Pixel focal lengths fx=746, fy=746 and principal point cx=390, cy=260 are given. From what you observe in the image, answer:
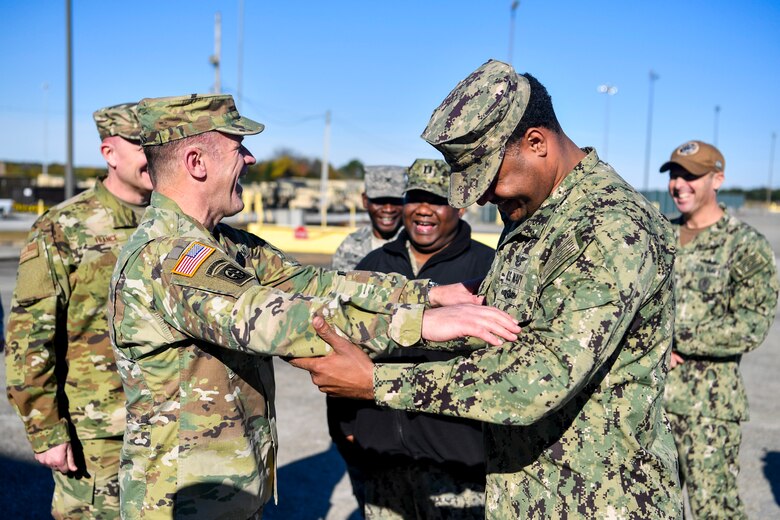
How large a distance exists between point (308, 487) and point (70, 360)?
7.33ft

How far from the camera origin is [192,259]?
Answer: 2.14m

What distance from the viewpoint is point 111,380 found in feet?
10.4

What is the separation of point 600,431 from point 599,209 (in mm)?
615

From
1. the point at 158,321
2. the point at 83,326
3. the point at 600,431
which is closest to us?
the point at 600,431

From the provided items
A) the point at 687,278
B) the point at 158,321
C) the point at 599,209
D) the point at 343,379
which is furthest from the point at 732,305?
the point at 158,321

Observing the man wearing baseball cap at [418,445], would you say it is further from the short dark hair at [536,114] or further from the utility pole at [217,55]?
the utility pole at [217,55]

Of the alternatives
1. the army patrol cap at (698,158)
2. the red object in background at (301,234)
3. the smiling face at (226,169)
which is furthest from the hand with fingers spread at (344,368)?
the red object in background at (301,234)

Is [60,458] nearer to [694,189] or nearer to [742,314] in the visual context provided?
[742,314]

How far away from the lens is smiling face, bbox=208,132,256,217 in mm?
2449

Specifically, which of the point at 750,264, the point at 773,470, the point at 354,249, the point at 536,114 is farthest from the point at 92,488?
the point at 773,470

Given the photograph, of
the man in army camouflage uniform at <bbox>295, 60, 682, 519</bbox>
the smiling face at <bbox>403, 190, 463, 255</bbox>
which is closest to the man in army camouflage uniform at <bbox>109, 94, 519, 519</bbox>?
the man in army camouflage uniform at <bbox>295, 60, 682, 519</bbox>

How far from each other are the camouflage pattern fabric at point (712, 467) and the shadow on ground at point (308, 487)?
195 centimetres

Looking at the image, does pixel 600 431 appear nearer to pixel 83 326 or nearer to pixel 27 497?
pixel 83 326

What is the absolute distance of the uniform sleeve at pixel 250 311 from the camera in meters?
2.05
